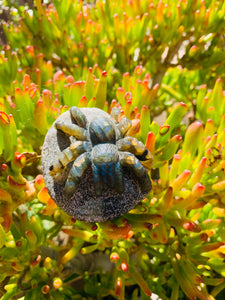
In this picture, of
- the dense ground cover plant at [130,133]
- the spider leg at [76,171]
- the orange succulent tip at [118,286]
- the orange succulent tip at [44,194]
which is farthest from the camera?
the orange succulent tip at [118,286]

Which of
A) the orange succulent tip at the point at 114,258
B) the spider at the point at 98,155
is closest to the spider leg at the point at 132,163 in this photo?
the spider at the point at 98,155

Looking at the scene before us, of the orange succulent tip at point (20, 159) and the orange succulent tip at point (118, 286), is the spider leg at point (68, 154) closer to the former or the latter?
the orange succulent tip at point (20, 159)

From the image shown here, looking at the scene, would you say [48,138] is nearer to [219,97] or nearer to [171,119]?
[171,119]

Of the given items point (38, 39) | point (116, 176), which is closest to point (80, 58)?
point (38, 39)

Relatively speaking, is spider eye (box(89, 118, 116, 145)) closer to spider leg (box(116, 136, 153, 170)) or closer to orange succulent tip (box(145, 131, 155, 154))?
spider leg (box(116, 136, 153, 170))

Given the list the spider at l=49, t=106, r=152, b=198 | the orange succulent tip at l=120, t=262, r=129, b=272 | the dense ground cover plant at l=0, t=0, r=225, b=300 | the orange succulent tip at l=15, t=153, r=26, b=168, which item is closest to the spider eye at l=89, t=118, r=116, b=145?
the spider at l=49, t=106, r=152, b=198
